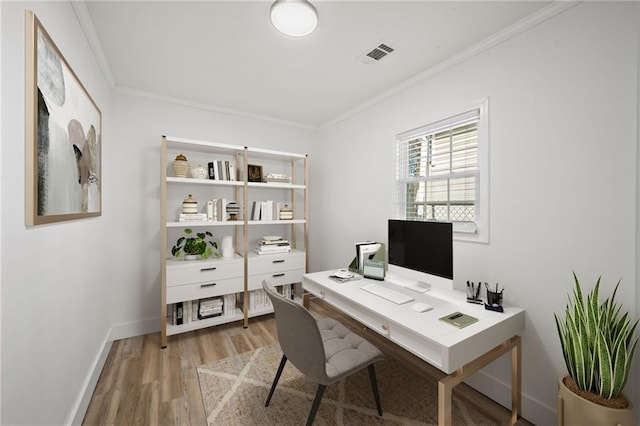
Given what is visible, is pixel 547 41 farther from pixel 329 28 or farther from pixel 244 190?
pixel 244 190

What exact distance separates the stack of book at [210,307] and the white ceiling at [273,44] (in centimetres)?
219

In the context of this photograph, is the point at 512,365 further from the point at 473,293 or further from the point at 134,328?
the point at 134,328

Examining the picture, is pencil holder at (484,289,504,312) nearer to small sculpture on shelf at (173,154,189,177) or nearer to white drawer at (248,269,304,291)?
white drawer at (248,269,304,291)

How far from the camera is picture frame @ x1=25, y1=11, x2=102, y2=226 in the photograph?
1.04 m

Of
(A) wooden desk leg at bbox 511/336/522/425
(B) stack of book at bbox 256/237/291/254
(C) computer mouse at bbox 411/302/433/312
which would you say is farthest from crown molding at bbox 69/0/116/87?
(A) wooden desk leg at bbox 511/336/522/425

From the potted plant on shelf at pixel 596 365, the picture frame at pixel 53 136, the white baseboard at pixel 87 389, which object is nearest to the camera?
the picture frame at pixel 53 136

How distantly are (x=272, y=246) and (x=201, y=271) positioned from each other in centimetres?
82

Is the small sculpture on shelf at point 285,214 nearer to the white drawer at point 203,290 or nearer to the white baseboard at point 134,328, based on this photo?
the white drawer at point 203,290

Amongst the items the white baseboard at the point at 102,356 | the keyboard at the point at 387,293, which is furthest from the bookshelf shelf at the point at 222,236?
the keyboard at the point at 387,293

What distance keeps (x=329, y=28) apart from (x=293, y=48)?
13.3 inches

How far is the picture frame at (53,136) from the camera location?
1.04 meters

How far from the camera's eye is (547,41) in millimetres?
1572

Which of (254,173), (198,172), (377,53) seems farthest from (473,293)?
(198,172)

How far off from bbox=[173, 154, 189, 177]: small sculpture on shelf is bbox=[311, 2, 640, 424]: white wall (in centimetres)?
244
